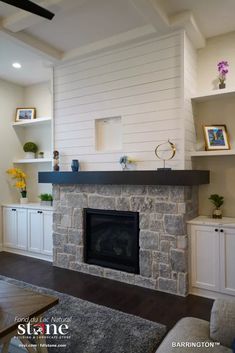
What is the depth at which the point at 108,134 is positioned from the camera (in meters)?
3.59

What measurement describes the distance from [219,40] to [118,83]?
1.38 m

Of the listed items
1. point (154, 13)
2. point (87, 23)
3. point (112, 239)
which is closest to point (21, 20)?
point (87, 23)

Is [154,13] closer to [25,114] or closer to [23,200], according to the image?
[25,114]

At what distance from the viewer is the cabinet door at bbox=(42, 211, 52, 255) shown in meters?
4.10

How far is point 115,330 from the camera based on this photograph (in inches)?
87.3

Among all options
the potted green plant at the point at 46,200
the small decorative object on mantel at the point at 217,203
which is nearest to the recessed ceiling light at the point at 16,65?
the potted green plant at the point at 46,200

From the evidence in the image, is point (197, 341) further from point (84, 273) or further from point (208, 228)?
point (84, 273)

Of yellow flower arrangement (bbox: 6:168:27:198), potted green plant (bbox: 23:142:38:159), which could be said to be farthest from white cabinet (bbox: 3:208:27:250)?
potted green plant (bbox: 23:142:38:159)

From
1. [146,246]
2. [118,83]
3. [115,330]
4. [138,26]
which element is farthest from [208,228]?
[138,26]

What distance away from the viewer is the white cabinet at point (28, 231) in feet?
13.6

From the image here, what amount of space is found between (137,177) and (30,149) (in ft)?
8.80

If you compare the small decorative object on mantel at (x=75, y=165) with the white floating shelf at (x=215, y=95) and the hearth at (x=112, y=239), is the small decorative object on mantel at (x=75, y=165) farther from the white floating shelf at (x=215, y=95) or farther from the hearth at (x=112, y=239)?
the white floating shelf at (x=215, y=95)

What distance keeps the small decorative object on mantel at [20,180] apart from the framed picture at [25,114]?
992 mm

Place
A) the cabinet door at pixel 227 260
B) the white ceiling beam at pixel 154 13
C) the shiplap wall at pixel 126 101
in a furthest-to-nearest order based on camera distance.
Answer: the shiplap wall at pixel 126 101, the cabinet door at pixel 227 260, the white ceiling beam at pixel 154 13
